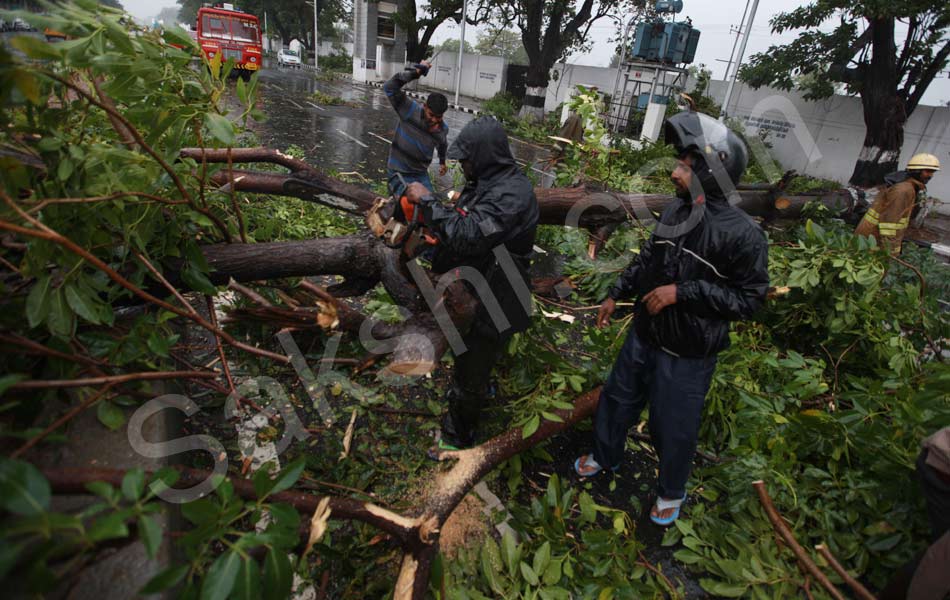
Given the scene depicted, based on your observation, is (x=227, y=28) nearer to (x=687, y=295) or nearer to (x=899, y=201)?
(x=899, y=201)

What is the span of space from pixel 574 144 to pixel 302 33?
151 ft

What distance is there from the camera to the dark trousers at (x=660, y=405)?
6.95 feet

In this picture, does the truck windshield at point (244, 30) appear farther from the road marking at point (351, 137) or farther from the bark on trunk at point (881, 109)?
the bark on trunk at point (881, 109)

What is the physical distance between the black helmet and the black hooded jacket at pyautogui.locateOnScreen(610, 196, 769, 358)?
0.09 metres

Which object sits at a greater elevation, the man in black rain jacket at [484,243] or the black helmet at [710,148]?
the black helmet at [710,148]

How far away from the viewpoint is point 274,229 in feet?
12.5

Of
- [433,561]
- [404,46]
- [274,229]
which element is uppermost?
[404,46]

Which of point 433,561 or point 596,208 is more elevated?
point 596,208

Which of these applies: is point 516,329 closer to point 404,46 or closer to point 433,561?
point 433,561

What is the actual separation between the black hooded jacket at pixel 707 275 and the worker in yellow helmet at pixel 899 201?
3293 millimetres

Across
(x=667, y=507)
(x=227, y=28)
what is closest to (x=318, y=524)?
(x=667, y=507)

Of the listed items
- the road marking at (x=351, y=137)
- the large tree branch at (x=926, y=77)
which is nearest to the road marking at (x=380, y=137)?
the road marking at (x=351, y=137)

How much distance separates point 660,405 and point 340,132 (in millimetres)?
10805

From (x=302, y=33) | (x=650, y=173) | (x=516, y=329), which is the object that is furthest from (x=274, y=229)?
(x=302, y=33)
